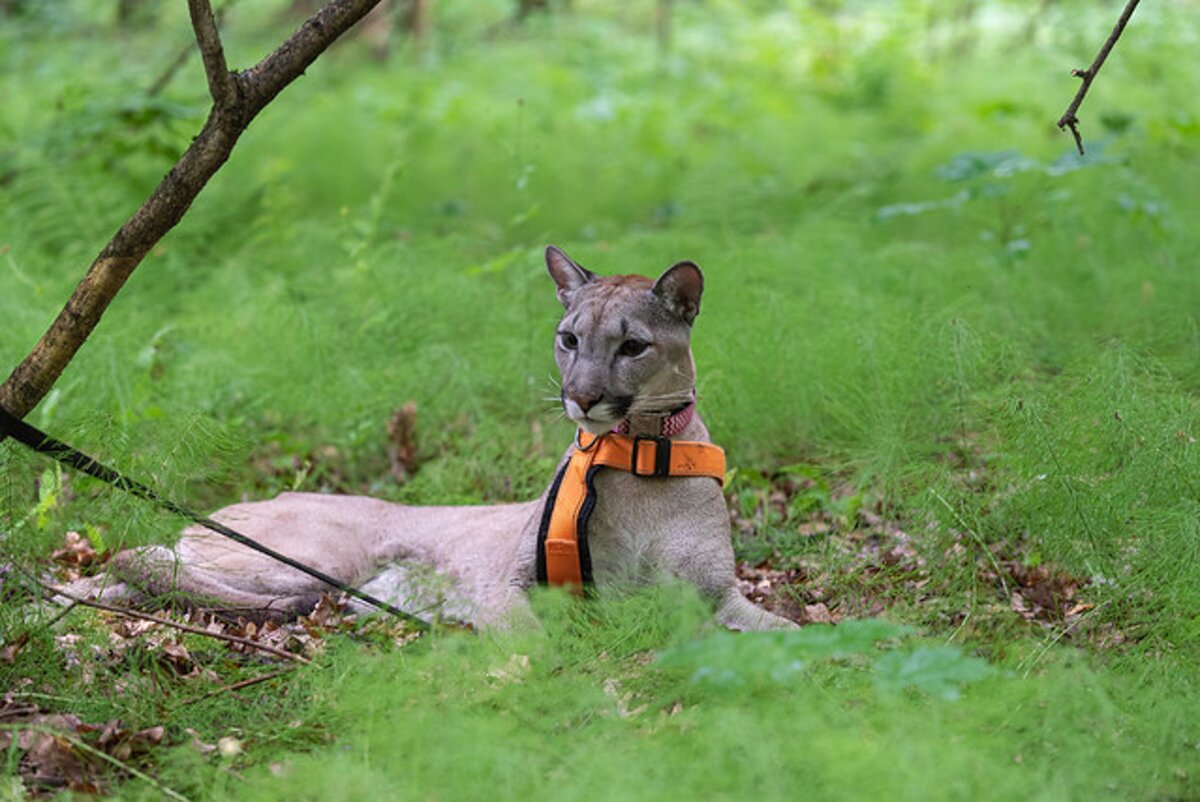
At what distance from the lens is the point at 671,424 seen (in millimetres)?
4824

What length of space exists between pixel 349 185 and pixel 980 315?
7.05 metres

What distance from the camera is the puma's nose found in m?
4.42

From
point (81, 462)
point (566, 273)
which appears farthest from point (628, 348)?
point (81, 462)

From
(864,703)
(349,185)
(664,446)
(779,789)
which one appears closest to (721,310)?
(664,446)

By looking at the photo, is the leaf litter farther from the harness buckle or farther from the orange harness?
the harness buckle

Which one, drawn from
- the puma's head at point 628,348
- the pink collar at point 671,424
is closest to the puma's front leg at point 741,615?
the pink collar at point 671,424

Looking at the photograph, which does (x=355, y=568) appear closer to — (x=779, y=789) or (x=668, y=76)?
(x=779, y=789)

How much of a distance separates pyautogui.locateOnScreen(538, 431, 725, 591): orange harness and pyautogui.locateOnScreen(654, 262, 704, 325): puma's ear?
1.66ft

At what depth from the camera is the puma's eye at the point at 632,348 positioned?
4.62 m

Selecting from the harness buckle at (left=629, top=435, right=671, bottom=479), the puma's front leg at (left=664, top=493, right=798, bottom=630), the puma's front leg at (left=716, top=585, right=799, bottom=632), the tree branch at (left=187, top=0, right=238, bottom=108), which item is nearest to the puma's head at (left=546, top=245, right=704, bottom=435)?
the harness buckle at (left=629, top=435, right=671, bottom=479)

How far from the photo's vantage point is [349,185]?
39.7 feet

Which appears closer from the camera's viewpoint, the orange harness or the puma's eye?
the puma's eye

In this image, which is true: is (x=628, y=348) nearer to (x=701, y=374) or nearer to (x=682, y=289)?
(x=682, y=289)

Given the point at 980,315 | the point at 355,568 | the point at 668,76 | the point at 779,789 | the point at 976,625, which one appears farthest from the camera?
the point at 668,76
